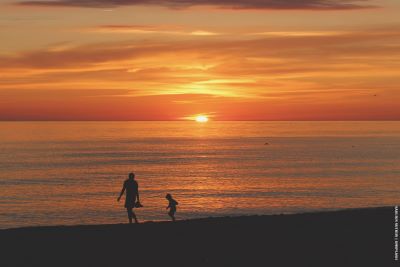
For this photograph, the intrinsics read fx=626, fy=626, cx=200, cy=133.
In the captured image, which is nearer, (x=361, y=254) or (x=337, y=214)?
(x=361, y=254)

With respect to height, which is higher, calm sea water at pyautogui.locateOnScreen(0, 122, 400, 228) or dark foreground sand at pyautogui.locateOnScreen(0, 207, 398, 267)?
calm sea water at pyautogui.locateOnScreen(0, 122, 400, 228)

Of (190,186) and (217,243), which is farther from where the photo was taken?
(190,186)

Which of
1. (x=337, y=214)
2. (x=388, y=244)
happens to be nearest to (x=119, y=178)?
(x=337, y=214)

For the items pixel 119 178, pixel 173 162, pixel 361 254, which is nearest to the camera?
Answer: pixel 361 254

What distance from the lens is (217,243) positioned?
1752 centimetres

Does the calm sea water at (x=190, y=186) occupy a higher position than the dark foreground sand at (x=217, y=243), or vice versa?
the calm sea water at (x=190, y=186)

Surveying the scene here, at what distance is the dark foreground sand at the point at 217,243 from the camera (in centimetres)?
1523

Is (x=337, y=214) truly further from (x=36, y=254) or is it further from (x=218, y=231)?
(x=36, y=254)

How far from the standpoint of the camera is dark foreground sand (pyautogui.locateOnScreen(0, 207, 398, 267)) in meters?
15.2

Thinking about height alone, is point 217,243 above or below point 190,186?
below

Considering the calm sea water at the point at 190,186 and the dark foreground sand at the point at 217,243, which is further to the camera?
the calm sea water at the point at 190,186

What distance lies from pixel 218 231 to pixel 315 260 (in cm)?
495

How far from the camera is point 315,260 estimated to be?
1507 centimetres

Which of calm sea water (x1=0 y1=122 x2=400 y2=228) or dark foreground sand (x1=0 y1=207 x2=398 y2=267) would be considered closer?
dark foreground sand (x1=0 y1=207 x2=398 y2=267)
